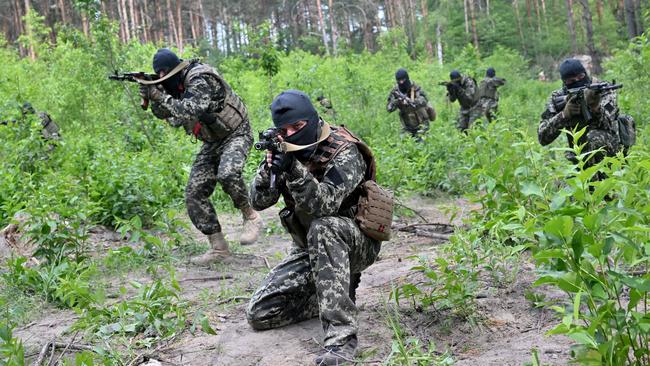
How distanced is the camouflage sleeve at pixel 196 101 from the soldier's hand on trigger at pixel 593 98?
3189 mm

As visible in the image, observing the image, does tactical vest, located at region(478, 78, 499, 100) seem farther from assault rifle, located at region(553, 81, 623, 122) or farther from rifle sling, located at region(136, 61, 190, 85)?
rifle sling, located at region(136, 61, 190, 85)

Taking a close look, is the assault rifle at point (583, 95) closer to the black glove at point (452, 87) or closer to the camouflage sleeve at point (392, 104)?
the camouflage sleeve at point (392, 104)

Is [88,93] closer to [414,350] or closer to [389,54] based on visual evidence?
[389,54]

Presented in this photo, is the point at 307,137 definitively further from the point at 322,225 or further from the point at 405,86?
the point at 405,86

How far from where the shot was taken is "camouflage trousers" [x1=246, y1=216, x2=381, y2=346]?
3.29 m

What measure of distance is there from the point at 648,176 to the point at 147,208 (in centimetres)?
523

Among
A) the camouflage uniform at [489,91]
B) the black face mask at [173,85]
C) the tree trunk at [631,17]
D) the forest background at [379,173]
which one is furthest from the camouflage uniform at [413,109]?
the tree trunk at [631,17]

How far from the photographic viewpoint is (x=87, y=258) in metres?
5.25

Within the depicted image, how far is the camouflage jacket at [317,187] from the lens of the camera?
3289 millimetres

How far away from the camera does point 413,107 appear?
11508mm

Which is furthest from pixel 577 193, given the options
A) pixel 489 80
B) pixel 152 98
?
pixel 489 80

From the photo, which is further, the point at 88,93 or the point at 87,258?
the point at 88,93

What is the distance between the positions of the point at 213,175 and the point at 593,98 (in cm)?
339

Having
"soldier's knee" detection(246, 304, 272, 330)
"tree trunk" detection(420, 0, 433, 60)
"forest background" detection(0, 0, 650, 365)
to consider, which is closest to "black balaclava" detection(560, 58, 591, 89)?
"forest background" detection(0, 0, 650, 365)
